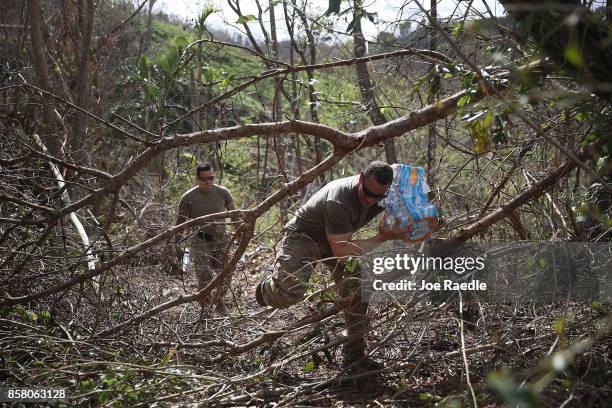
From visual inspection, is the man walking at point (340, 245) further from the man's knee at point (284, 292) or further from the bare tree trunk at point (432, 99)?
the bare tree trunk at point (432, 99)

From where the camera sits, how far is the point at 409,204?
4.76 metres

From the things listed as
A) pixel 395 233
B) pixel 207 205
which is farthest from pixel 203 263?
pixel 395 233

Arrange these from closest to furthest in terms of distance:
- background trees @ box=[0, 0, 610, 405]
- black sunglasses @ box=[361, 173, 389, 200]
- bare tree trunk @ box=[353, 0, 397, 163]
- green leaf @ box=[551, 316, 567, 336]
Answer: green leaf @ box=[551, 316, 567, 336], background trees @ box=[0, 0, 610, 405], black sunglasses @ box=[361, 173, 389, 200], bare tree trunk @ box=[353, 0, 397, 163]

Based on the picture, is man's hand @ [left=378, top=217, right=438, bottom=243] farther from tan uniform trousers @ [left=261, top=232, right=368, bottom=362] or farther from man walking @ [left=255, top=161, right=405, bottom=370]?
tan uniform trousers @ [left=261, top=232, right=368, bottom=362]

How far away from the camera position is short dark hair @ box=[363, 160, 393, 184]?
4.38 m

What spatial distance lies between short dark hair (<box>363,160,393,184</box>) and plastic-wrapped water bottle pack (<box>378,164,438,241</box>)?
0.30 metres

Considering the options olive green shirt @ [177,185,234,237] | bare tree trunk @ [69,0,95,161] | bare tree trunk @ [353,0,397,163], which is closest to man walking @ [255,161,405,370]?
bare tree trunk @ [353,0,397,163]

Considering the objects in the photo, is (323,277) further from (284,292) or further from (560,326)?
(560,326)

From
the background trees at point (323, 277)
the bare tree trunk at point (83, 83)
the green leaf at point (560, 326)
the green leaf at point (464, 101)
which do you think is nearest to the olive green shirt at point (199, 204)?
the background trees at point (323, 277)

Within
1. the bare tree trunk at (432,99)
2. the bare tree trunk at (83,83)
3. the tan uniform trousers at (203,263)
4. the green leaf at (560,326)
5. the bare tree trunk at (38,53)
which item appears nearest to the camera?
the green leaf at (560,326)

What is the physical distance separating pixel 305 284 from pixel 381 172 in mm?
968

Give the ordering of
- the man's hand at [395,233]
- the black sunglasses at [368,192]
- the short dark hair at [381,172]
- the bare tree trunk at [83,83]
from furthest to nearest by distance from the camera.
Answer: the bare tree trunk at [83,83], the man's hand at [395,233], the black sunglasses at [368,192], the short dark hair at [381,172]

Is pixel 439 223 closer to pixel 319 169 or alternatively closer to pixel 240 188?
pixel 319 169

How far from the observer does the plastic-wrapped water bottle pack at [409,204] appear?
466 cm
